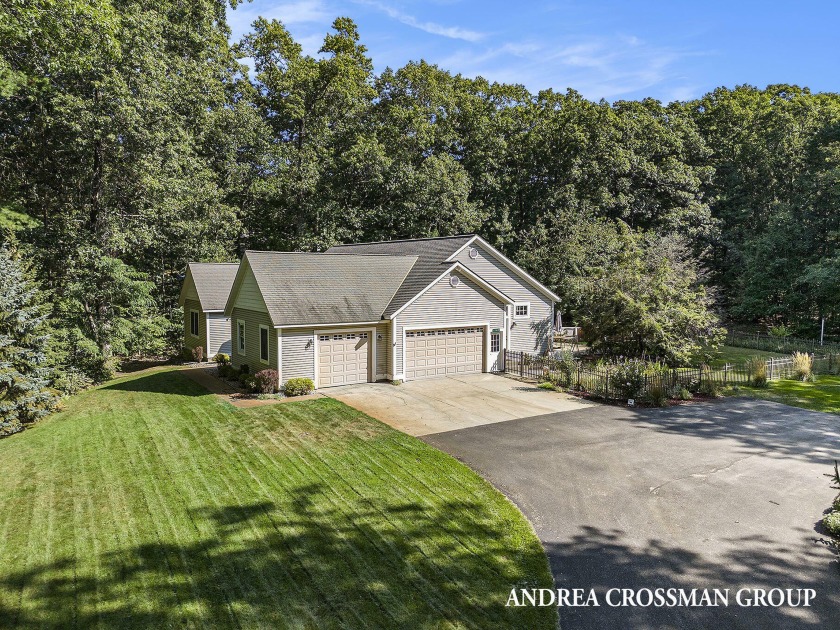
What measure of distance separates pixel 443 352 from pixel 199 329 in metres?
14.3

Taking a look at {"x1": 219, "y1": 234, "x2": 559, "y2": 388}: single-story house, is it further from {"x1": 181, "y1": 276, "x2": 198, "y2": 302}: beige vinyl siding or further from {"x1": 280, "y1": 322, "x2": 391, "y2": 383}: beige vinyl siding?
{"x1": 181, "y1": 276, "x2": 198, "y2": 302}: beige vinyl siding

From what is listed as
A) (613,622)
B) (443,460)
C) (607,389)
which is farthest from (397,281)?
(613,622)

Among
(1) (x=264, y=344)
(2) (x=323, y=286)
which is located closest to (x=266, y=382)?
(1) (x=264, y=344)

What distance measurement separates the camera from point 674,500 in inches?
371

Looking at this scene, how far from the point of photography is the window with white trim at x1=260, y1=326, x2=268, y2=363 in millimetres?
18562

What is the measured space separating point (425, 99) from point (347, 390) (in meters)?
30.2

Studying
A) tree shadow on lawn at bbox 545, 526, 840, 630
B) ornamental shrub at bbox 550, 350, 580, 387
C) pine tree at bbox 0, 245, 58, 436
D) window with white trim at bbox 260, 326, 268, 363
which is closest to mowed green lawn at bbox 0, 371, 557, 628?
tree shadow on lawn at bbox 545, 526, 840, 630

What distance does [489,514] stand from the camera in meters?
8.87

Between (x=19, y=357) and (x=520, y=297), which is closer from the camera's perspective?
(x=19, y=357)

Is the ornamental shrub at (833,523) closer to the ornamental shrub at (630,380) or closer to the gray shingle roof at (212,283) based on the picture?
the ornamental shrub at (630,380)

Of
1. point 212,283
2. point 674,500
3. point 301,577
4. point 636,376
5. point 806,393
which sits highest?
point 212,283

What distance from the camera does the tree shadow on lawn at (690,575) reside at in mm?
6289

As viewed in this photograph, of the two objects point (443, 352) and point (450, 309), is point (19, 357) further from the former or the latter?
point (450, 309)

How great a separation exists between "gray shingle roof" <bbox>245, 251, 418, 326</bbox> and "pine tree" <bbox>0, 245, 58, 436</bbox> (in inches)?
273
